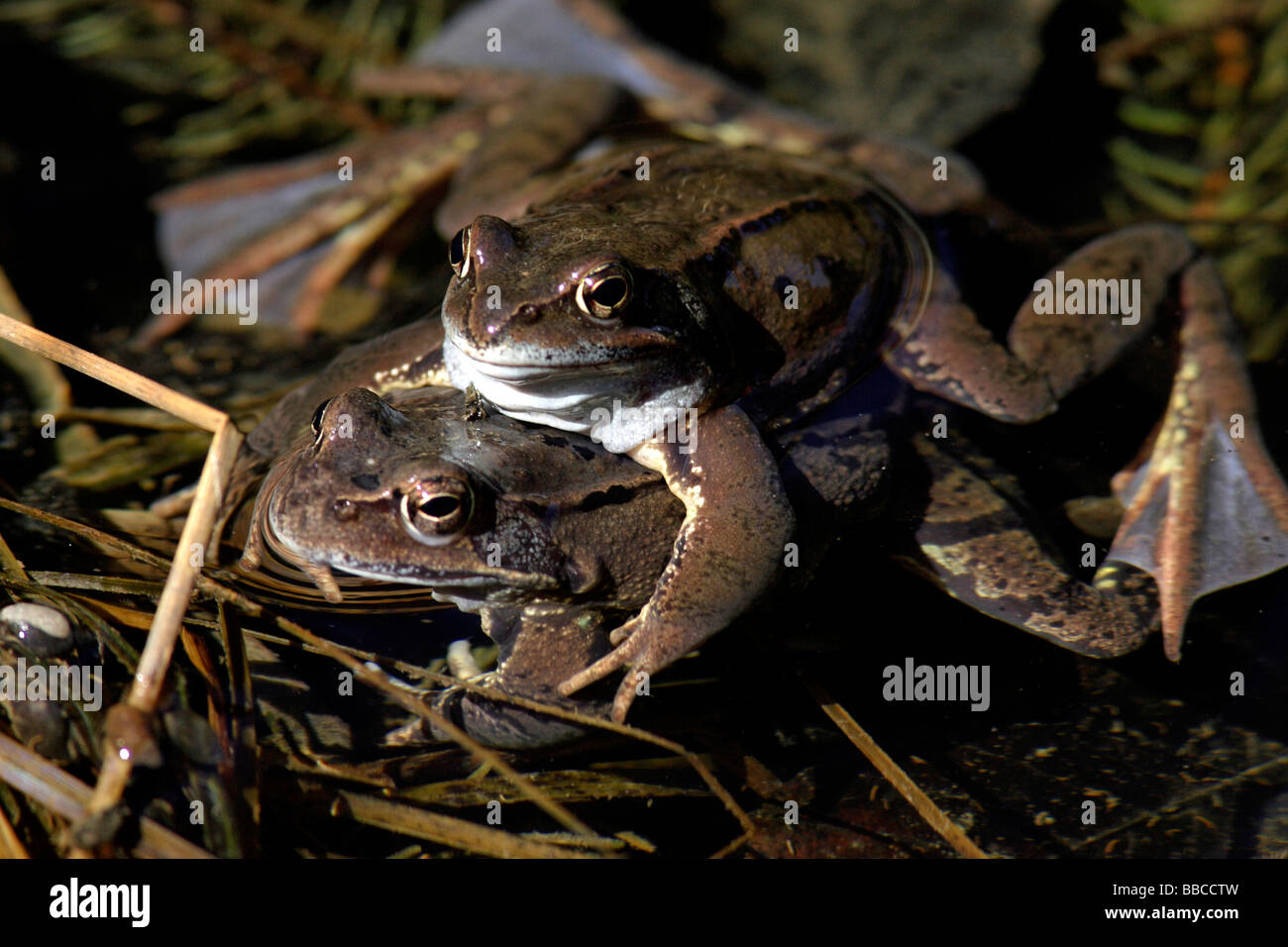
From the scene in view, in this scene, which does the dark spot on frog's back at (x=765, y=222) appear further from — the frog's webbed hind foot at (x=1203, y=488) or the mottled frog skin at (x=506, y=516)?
the frog's webbed hind foot at (x=1203, y=488)

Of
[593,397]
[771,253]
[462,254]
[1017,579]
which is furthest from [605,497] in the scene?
[1017,579]

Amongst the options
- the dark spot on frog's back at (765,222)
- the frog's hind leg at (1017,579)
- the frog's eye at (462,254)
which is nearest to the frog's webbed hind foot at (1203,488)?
the frog's hind leg at (1017,579)

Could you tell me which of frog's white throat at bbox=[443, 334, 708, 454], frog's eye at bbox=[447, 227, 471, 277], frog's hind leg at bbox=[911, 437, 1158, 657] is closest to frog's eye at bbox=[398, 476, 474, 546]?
frog's white throat at bbox=[443, 334, 708, 454]

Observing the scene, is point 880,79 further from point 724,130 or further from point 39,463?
point 39,463

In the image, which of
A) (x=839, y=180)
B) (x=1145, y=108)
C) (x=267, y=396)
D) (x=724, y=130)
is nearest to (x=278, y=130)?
(x=267, y=396)

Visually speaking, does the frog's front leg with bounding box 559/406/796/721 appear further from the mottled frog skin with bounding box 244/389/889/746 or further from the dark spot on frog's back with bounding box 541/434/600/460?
the dark spot on frog's back with bounding box 541/434/600/460

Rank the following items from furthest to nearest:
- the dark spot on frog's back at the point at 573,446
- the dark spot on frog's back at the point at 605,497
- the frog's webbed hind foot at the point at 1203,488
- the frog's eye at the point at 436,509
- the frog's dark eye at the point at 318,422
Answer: the frog's webbed hind foot at the point at 1203,488 < the dark spot on frog's back at the point at 573,446 < the dark spot on frog's back at the point at 605,497 < the frog's dark eye at the point at 318,422 < the frog's eye at the point at 436,509
